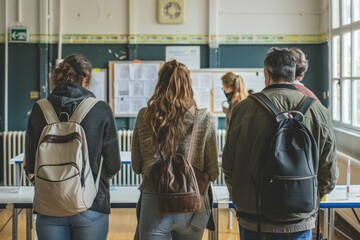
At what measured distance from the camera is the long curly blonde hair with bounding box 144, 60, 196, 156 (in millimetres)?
2012

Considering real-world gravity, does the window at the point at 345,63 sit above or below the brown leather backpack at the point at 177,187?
above

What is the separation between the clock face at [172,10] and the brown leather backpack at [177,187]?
3.79 m

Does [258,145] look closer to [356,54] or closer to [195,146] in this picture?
[195,146]

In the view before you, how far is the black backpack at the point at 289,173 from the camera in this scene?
1.78 metres

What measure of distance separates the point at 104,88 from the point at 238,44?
5.58ft

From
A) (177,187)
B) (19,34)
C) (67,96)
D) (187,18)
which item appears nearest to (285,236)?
(177,187)

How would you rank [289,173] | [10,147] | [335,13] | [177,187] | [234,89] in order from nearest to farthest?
[289,173] < [177,187] < [234,89] < [335,13] < [10,147]

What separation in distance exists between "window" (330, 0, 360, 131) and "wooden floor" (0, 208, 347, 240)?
4.39 feet

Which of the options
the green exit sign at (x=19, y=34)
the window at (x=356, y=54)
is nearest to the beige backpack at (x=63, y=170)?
the window at (x=356, y=54)

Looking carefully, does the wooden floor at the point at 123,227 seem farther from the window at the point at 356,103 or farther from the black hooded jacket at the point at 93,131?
the black hooded jacket at the point at 93,131

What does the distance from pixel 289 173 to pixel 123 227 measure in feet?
10.3

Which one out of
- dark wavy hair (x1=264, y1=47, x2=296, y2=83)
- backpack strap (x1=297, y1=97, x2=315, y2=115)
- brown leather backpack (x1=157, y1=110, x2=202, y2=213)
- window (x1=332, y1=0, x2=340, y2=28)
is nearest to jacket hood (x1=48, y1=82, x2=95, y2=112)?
brown leather backpack (x1=157, y1=110, x2=202, y2=213)

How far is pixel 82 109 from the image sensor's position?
2.00m

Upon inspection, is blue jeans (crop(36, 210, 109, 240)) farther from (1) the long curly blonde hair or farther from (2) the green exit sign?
(2) the green exit sign
